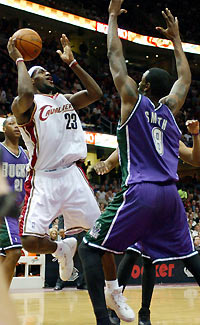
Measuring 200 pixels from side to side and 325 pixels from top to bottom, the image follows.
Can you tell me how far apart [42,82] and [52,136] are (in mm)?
660

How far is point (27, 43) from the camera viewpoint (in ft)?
14.9

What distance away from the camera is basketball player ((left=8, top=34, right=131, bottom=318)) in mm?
3930

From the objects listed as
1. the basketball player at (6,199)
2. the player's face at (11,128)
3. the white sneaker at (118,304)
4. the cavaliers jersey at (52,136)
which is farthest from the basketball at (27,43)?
the basketball player at (6,199)

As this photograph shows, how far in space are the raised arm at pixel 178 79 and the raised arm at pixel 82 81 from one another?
865mm

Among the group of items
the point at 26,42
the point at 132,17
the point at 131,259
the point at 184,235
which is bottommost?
the point at 131,259

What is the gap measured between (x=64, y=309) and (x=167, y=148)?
10.3 feet

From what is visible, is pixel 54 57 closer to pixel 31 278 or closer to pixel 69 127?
pixel 31 278

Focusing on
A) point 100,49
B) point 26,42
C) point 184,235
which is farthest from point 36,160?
point 100,49

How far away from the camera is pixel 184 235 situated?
10.4 ft

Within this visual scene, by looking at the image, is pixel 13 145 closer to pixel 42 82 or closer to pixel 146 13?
pixel 42 82

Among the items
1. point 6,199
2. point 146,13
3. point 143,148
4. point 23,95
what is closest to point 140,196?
point 143,148

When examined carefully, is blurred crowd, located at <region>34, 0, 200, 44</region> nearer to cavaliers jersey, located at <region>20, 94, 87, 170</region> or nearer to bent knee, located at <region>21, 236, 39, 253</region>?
cavaliers jersey, located at <region>20, 94, 87, 170</region>

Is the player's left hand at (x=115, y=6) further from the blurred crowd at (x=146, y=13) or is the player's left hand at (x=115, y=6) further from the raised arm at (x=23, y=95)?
the blurred crowd at (x=146, y=13)

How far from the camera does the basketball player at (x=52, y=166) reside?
3.93m
